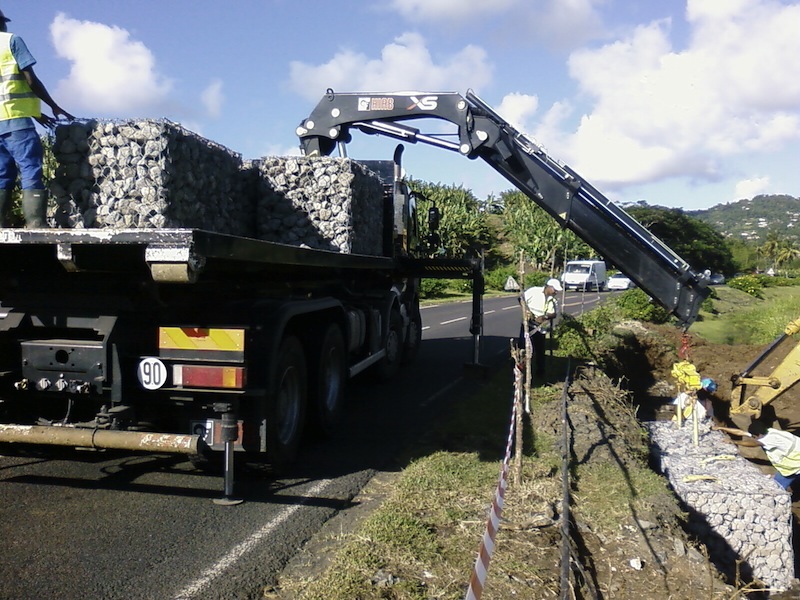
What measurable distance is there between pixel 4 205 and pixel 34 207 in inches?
11.9

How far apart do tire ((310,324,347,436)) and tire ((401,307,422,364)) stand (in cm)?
456

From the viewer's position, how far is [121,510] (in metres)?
5.12

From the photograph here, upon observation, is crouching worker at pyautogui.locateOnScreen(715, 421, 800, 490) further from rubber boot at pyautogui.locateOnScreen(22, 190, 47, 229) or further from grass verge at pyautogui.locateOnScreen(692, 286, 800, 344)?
grass verge at pyautogui.locateOnScreen(692, 286, 800, 344)

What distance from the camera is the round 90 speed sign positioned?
5102 millimetres

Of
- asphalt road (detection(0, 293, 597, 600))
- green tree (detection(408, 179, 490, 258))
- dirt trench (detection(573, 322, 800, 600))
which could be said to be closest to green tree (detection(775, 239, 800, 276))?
green tree (detection(408, 179, 490, 258))

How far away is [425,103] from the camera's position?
10617 millimetres

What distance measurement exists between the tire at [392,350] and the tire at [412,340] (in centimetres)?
68

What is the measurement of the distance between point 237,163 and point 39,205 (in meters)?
2.38

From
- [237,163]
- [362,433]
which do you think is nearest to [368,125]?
[237,163]

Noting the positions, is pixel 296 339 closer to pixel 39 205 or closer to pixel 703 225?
pixel 39 205

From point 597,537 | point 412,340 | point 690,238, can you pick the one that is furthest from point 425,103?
point 690,238

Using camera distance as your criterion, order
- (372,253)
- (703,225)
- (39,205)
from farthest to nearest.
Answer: (703,225), (372,253), (39,205)

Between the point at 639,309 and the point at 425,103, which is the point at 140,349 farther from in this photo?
the point at 639,309

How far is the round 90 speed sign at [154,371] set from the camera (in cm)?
510
